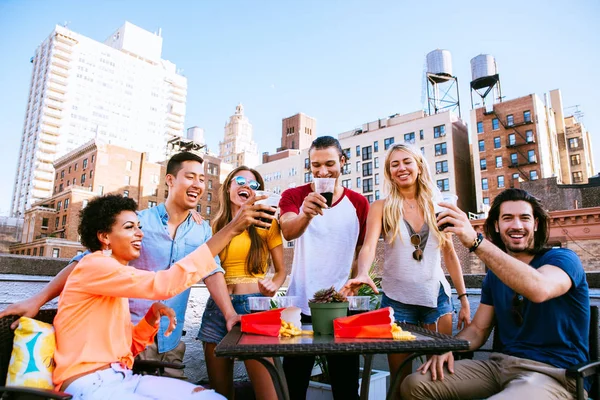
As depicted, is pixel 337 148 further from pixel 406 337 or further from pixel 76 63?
pixel 76 63

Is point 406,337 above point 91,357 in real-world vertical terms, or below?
above

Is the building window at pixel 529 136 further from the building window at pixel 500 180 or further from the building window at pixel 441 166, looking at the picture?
the building window at pixel 441 166

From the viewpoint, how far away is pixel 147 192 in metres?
63.6

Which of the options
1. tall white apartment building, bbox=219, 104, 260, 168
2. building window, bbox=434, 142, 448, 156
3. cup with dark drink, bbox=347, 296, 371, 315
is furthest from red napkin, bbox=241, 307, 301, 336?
tall white apartment building, bbox=219, 104, 260, 168

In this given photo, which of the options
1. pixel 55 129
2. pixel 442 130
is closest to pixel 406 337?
pixel 442 130

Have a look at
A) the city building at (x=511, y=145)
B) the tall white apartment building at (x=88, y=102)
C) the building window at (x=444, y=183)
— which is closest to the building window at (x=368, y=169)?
the building window at (x=444, y=183)

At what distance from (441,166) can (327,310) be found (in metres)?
53.3

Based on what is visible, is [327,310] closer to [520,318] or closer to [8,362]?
[520,318]

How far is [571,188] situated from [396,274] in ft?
124

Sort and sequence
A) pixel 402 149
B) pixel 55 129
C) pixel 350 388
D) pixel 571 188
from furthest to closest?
pixel 55 129 < pixel 571 188 < pixel 402 149 < pixel 350 388

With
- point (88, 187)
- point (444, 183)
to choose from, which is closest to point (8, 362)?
point (444, 183)

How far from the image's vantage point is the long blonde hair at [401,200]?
121 inches

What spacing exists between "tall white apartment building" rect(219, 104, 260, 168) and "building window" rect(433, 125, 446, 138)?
286ft

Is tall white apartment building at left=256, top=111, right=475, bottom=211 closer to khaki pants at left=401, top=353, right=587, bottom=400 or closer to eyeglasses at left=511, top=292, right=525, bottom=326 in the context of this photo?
eyeglasses at left=511, top=292, right=525, bottom=326
